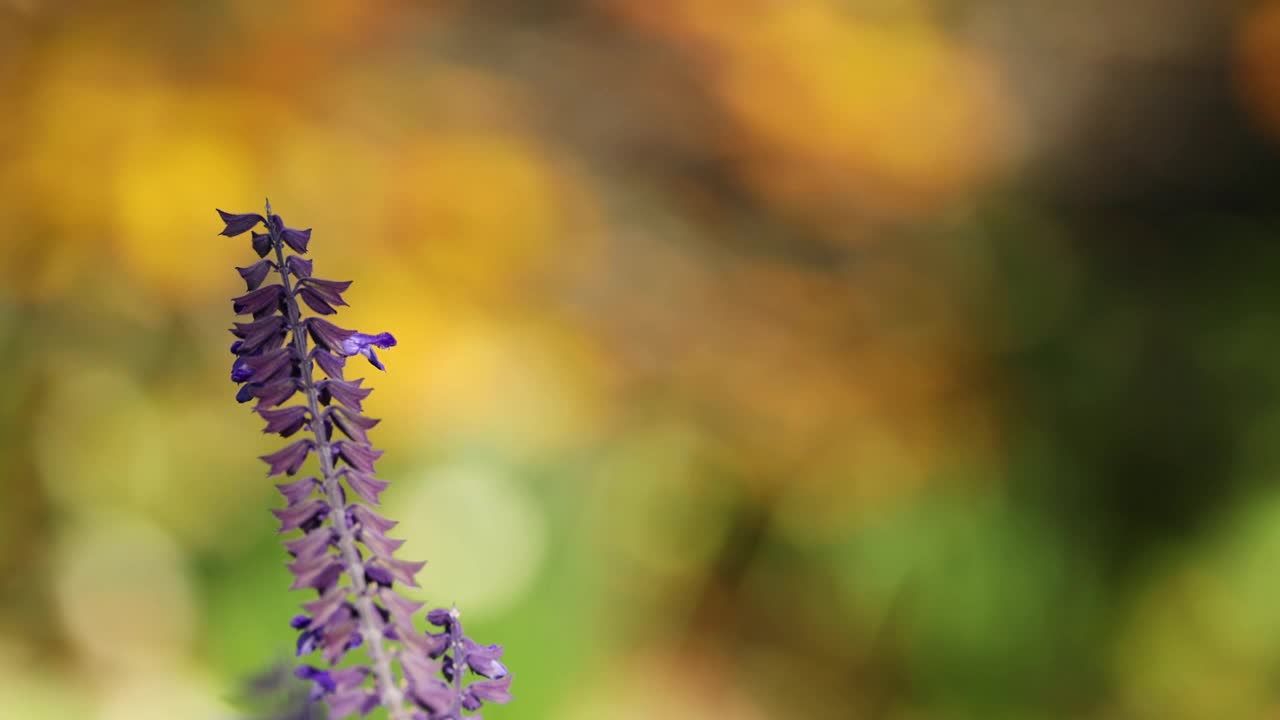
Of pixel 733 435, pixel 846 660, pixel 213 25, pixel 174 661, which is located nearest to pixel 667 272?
pixel 733 435

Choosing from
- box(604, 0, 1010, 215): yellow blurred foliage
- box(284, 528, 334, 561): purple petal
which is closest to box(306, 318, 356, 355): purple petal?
box(284, 528, 334, 561): purple petal

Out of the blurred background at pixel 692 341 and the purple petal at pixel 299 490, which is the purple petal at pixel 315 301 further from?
the blurred background at pixel 692 341

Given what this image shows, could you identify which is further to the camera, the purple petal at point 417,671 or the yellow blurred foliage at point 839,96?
the yellow blurred foliage at point 839,96

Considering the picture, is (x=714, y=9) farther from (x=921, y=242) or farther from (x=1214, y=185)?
(x=1214, y=185)

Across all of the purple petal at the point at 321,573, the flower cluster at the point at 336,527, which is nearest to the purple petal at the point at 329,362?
the flower cluster at the point at 336,527

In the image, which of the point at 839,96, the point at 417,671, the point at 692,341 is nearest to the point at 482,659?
the point at 417,671
